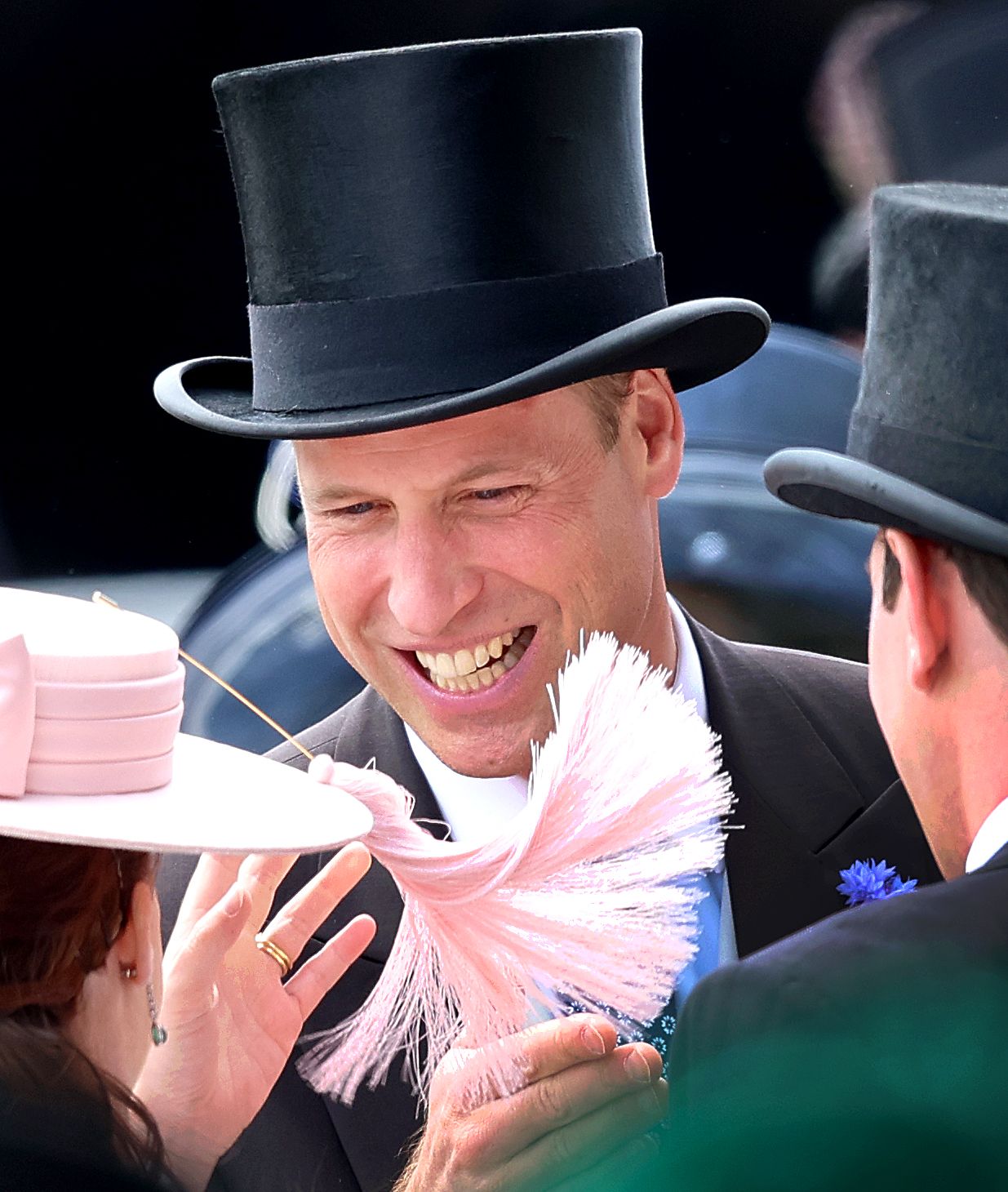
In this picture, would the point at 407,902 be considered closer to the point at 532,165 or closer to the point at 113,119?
the point at 532,165

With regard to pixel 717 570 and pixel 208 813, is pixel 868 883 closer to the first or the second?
pixel 717 570

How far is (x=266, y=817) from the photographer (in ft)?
4.81

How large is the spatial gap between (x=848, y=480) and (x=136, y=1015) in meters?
0.85

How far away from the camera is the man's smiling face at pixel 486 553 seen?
1.87 metres

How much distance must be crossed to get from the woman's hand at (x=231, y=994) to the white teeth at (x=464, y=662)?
0.27 m

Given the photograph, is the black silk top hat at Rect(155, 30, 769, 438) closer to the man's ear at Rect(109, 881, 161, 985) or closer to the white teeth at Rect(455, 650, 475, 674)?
the white teeth at Rect(455, 650, 475, 674)

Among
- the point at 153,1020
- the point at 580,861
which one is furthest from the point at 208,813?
the point at 580,861

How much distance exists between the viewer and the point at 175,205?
2.43 meters

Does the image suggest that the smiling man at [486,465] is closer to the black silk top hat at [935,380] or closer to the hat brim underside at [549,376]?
the hat brim underside at [549,376]

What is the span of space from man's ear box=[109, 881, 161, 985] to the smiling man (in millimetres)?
393

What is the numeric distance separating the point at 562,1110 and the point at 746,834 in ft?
1.92

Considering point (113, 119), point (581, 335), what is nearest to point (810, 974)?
point (581, 335)

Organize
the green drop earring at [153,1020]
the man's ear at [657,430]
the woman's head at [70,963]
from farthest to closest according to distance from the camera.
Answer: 1. the man's ear at [657,430]
2. the green drop earring at [153,1020]
3. the woman's head at [70,963]

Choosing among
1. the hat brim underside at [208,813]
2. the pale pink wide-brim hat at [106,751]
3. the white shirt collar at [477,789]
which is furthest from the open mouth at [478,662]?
the pale pink wide-brim hat at [106,751]
